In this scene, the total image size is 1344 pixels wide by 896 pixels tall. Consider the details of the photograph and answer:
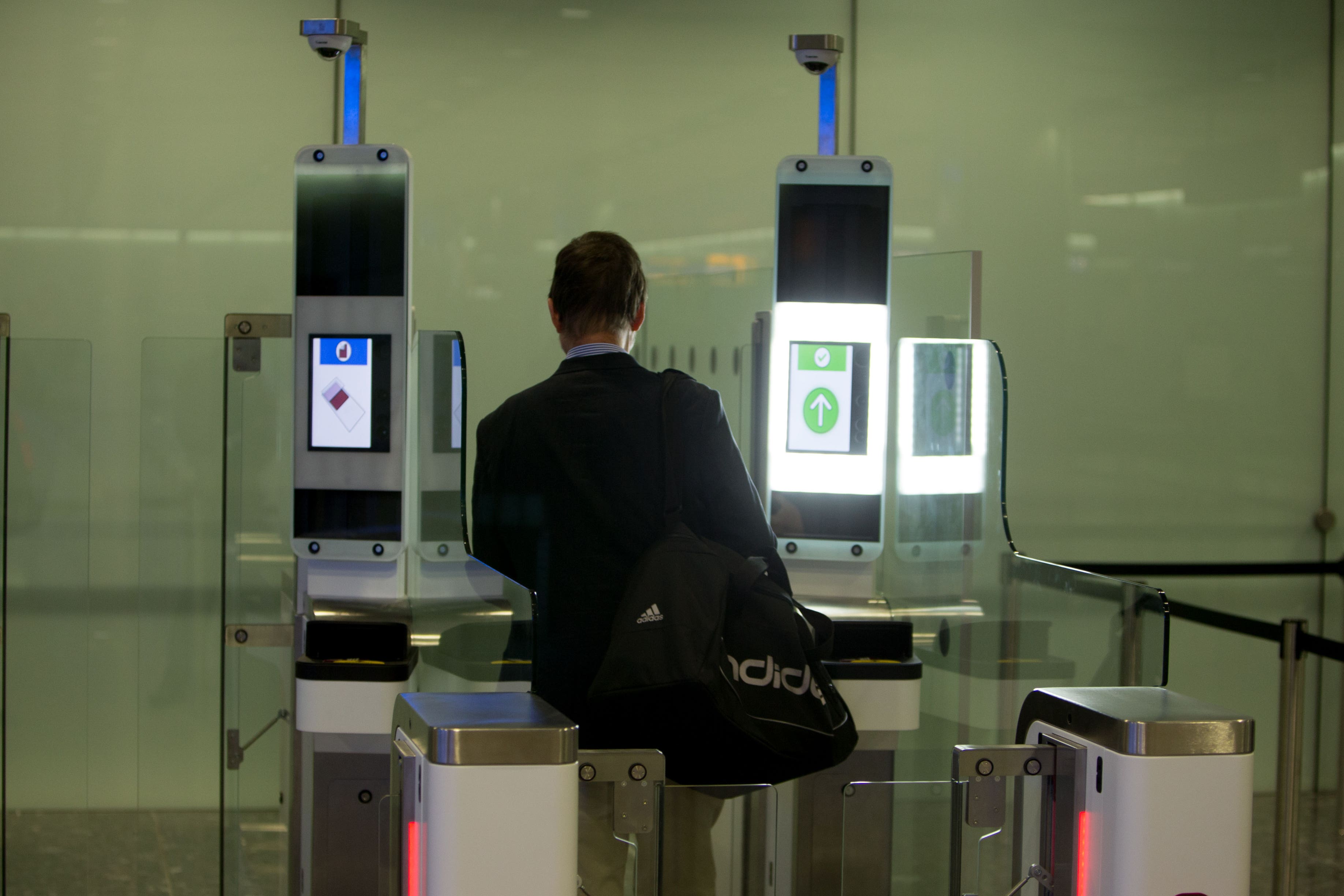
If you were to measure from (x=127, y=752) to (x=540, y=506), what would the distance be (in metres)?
2.02

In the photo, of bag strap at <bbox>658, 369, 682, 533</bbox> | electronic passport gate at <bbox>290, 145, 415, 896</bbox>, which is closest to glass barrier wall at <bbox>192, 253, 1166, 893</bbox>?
electronic passport gate at <bbox>290, 145, 415, 896</bbox>

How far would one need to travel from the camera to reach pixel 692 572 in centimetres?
188

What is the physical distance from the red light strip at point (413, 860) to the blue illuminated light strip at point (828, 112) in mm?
1760

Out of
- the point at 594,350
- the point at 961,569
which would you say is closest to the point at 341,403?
the point at 594,350

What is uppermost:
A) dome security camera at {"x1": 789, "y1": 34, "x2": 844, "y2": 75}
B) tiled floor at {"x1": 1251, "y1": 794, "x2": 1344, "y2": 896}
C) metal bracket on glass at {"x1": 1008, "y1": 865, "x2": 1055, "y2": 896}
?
dome security camera at {"x1": 789, "y1": 34, "x2": 844, "y2": 75}

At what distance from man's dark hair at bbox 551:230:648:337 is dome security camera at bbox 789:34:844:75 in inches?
26.4

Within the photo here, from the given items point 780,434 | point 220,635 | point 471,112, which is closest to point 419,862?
point 780,434

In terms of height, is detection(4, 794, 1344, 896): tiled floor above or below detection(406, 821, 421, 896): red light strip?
below

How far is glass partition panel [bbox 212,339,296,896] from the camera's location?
8.55ft

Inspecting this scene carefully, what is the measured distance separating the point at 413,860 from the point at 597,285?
1.09m

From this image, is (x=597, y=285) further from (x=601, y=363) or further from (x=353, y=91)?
(x=353, y=91)

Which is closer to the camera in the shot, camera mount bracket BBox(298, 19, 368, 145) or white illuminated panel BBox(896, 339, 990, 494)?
camera mount bracket BBox(298, 19, 368, 145)

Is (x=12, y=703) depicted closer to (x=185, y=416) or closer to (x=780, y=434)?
(x=185, y=416)

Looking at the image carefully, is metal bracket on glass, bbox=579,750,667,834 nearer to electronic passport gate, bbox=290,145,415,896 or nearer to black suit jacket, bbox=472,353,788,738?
black suit jacket, bbox=472,353,788,738
